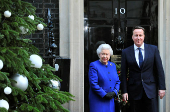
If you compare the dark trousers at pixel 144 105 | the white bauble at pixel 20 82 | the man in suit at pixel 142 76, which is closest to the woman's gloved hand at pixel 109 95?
the man in suit at pixel 142 76

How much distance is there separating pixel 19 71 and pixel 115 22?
195 inches

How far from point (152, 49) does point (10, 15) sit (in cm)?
249

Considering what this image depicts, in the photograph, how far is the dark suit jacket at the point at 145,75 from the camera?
15.6 ft

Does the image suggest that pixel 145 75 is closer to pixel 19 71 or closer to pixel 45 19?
pixel 19 71

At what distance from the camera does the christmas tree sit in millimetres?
2912

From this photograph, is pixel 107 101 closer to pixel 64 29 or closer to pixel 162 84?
pixel 162 84

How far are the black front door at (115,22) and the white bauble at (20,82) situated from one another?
15.0ft

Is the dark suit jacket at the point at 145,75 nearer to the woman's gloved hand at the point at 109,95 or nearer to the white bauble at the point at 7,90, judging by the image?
the woman's gloved hand at the point at 109,95

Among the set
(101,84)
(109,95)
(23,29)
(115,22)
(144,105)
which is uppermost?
(115,22)

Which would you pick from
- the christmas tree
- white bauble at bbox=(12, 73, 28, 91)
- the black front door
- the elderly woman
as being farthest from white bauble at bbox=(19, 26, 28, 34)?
the black front door

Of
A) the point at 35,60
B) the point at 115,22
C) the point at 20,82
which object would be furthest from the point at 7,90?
the point at 115,22

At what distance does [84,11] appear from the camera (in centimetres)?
755

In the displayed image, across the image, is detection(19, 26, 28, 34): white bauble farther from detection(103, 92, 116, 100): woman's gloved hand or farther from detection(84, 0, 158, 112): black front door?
detection(84, 0, 158, 112): black front door

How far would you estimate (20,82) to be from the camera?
300cm
